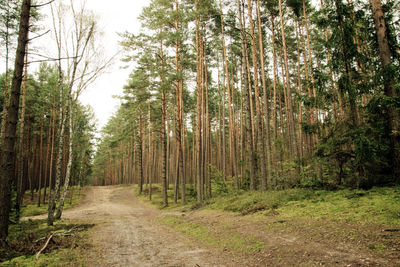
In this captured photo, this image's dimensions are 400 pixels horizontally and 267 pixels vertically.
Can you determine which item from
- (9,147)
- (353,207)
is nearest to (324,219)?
(353,207)

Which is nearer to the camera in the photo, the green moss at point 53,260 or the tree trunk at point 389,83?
the green moss at point 53,260

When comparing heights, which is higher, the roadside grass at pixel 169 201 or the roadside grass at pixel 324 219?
the roadside grass at pixel 324 219

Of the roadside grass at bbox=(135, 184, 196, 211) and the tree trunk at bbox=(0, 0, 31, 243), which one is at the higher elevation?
the tree trunk at bbox=(0, 0, 31, 243)

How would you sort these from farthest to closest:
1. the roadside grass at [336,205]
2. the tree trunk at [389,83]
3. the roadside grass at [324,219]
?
the tree trunk at [389,83]
the roadside grass at [336,205]
the roadside grass at [324,219]

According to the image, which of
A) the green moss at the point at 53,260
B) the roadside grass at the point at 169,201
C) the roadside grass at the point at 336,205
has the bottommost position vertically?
the roadside grass at the point at 169,201

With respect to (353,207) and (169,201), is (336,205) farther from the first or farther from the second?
(169,201)

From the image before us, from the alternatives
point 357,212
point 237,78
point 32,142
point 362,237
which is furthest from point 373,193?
point 32,142

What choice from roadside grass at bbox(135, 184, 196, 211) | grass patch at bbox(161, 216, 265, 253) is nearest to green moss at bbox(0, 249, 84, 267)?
grass patch at bbox(161, 216, 265, 253)

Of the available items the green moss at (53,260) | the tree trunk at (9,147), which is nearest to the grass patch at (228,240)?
the green moss at (53,260)

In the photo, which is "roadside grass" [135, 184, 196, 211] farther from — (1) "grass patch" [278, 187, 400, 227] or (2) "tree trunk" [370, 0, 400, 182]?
(2) "tree trunk" [370, 0, 400, 182]

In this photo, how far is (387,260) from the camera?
3.32 metres

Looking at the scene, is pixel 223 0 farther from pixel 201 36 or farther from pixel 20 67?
pixel 20 67

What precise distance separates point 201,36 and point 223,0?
113 inches

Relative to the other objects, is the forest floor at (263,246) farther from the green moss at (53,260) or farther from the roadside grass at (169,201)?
the roadside grass at (169,201)
